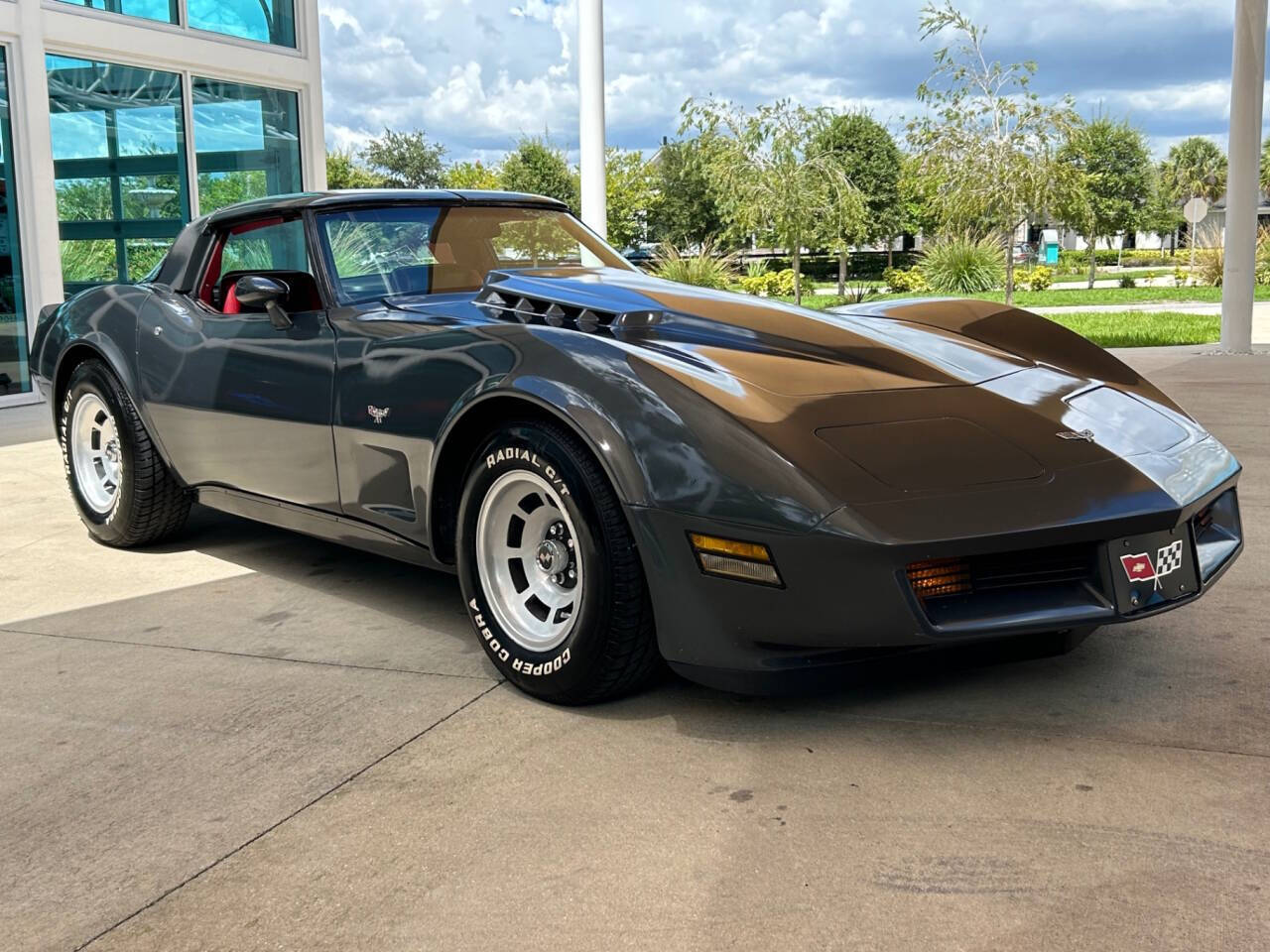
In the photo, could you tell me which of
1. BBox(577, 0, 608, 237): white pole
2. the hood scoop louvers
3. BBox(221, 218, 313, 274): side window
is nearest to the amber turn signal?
the hood scoop louvers

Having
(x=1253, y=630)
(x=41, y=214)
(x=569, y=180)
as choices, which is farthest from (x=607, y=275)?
(x=569, y=180)

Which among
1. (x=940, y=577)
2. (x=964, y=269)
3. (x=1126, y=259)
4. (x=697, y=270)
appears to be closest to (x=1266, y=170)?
(x=1126, y=259)

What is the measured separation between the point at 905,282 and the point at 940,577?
31.7 meters

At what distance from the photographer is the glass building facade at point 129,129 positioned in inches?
385

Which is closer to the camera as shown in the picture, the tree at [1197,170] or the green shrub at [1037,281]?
the green shrub at [1037,281]

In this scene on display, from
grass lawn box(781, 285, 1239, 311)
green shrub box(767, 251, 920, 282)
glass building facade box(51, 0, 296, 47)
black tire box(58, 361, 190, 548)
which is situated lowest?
black tire box(58, 361, 190, 548)

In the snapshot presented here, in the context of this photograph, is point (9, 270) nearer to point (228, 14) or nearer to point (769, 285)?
point (228, 14)

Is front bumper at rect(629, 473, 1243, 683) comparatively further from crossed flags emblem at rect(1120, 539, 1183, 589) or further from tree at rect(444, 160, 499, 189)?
tree at rect(444, 160, 499, 189)

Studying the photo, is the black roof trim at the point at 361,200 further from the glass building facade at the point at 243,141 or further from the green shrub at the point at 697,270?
the green shrub at the point at 697,270

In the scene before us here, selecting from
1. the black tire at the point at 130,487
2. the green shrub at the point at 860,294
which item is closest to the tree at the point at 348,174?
the green shrub at the point at 860,294

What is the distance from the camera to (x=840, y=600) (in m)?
2.62

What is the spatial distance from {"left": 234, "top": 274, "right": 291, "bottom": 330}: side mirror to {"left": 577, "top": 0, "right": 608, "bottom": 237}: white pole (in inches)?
252

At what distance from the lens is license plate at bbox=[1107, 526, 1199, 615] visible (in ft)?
8.98

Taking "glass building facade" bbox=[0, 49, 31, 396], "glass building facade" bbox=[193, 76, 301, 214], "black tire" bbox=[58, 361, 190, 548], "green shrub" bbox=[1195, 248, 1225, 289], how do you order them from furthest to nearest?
"green shrub" bbox=[1195, 248, 1225, 289], "glass building facade" bbox=[193, 76, 301, 214], "glass building facade" bbox=[0, 49, 31, 396], "black tire" bbox=[58, 361, 190, 548]
